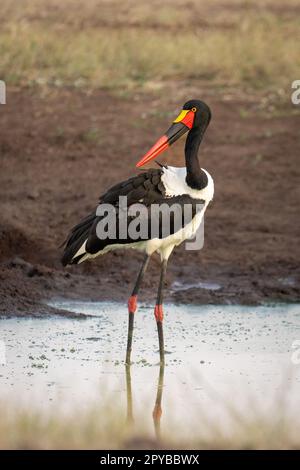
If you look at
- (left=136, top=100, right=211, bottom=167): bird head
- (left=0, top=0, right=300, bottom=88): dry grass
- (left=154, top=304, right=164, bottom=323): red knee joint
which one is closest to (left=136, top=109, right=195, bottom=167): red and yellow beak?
(left=136, top=100, right=211, bottom=167): bird head

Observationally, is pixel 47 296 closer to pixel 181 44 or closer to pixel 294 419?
pixel 294 419

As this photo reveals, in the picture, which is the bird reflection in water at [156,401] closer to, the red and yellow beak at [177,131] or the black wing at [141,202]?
the black wing at [141,202]

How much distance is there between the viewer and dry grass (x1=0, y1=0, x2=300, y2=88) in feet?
48.8

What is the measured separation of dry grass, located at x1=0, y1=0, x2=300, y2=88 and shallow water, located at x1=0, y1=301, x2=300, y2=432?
642 cm

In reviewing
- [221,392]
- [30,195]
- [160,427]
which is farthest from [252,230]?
[160,427]

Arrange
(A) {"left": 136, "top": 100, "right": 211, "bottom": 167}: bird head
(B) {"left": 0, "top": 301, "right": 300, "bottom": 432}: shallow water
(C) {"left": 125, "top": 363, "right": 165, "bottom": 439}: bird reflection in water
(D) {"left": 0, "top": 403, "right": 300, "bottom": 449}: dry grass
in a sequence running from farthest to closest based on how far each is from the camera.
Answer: (A) {"left": 136, "top": 100, "right": 211, "bottom": 167}: bird head → (B) {"left": 0, "top": 301, "right": 300, "bottom": 432}: shallow water → (C) {"left": 125, "top": 363, "right": 165, "bottom": 439}: bird reflection in water → (D) {"left": 0, "top": 403, "right": 300, "bottom": 449}: dry grass

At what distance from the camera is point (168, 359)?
7.57 meters

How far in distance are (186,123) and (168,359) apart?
1439 millimetres

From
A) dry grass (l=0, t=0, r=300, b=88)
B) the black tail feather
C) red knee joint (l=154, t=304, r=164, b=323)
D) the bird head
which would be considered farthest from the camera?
dry grass (l=0, t=0, r=300, b=88)

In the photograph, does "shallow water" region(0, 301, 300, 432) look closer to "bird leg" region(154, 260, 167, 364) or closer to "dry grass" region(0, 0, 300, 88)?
"bird leg" region(154, 260, 167, 364)

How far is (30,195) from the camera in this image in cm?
1095

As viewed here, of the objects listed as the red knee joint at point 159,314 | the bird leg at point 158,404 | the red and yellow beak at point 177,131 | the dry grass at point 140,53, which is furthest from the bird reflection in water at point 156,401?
the dry grass at point 140,53

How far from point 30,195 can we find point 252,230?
1.90 meters

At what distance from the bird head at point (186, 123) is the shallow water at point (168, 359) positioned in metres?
1.12
